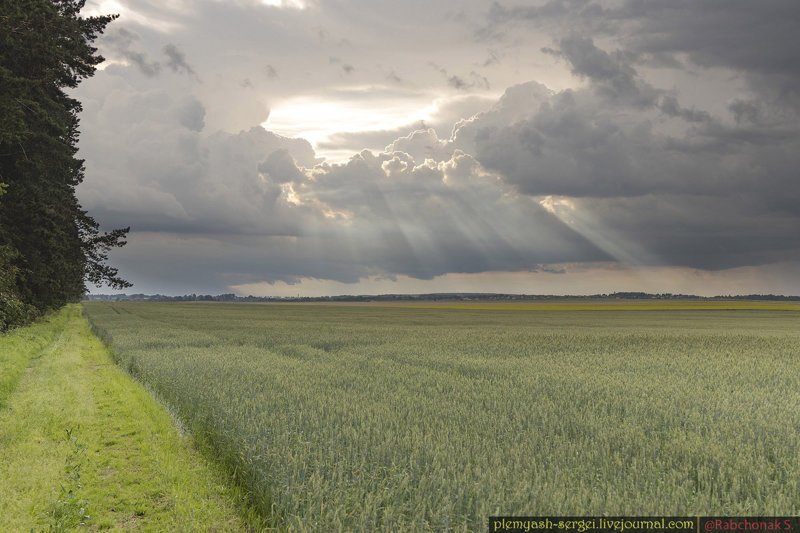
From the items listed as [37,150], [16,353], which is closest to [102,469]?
[16,353]

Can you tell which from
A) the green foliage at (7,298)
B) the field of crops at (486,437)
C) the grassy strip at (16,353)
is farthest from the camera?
the grassy strip at (16,353)

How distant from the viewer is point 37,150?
28.6 metres

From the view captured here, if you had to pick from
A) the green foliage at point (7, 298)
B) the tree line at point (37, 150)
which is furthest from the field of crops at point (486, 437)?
the tree line at point (37, 150)

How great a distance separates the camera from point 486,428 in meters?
10.8

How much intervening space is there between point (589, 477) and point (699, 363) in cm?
1990

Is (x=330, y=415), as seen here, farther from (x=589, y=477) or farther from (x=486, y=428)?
(x=589, y=477)

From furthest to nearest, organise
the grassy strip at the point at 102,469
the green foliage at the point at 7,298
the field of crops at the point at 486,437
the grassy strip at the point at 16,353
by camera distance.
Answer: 1. the grassy strip at the point at 16,353
2. the green foliage at the point at 7,298
3. the grassy strip at the point at 102,469
4. the field of crops at the point at 486,437

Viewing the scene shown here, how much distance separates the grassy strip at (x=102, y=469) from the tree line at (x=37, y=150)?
11.2ft

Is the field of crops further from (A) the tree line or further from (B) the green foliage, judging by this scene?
(A) the tree line

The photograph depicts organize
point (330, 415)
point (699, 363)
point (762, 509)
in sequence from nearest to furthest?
1. point (762, 509)
2. point (330, 415)
3. point (699, 363)

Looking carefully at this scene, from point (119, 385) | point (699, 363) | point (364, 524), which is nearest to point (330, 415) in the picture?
point (364, 524)

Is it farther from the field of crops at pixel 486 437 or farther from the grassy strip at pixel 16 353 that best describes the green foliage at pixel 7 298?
the field of crops at pixel 486 437

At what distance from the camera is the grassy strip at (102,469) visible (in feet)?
26.5

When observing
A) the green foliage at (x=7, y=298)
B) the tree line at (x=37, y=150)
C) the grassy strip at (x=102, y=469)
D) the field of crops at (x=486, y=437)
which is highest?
the tree line at (x=37, y=150)
